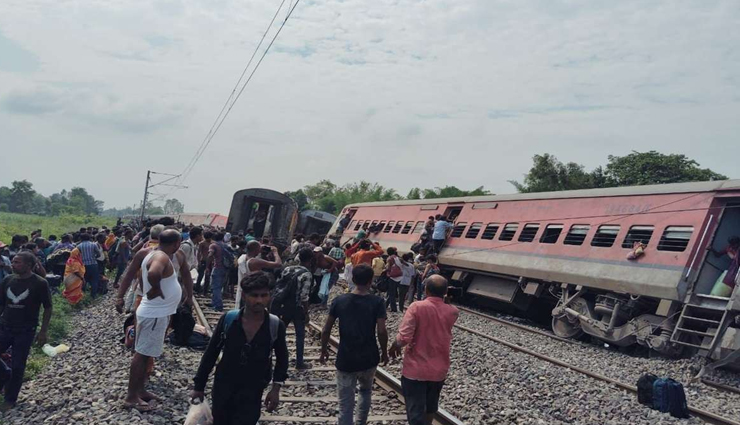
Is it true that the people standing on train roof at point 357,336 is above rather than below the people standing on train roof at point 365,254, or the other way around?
below

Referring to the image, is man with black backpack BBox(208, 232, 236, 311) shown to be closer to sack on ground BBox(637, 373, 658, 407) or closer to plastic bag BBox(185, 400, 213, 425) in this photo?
sack on ground BBox(637, 373, 658, 407)

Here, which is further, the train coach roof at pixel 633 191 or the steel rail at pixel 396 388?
the train coach roof at pixel 633 191

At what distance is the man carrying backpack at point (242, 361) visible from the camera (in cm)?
396

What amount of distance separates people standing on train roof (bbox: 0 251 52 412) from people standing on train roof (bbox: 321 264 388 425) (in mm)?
3490

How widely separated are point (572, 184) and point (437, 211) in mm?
24163

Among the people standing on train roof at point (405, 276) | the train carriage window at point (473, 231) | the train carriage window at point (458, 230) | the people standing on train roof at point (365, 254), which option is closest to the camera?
the people standing on train roof at point (365, 254)

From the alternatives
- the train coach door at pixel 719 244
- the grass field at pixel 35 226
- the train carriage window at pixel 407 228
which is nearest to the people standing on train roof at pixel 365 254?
the train coach door at pixel 719 244

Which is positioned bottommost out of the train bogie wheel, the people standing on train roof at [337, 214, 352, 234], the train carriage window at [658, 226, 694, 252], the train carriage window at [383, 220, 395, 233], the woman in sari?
the woman in sari

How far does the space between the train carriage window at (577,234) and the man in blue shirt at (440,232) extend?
492 centimetres

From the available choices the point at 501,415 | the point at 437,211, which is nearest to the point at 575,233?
the point at 437,211

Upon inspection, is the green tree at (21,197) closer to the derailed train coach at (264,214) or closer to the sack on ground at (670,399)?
the derailed train coach at (264,214)

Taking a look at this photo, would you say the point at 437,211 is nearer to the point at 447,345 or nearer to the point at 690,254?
the point at 690,254

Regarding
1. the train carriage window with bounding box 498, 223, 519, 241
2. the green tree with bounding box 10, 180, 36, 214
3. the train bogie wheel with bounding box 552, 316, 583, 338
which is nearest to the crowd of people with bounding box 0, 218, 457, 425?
the train bogie wheel with bounding box 552, 316, 583, 338

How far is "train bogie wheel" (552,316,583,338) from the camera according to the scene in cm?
1293
